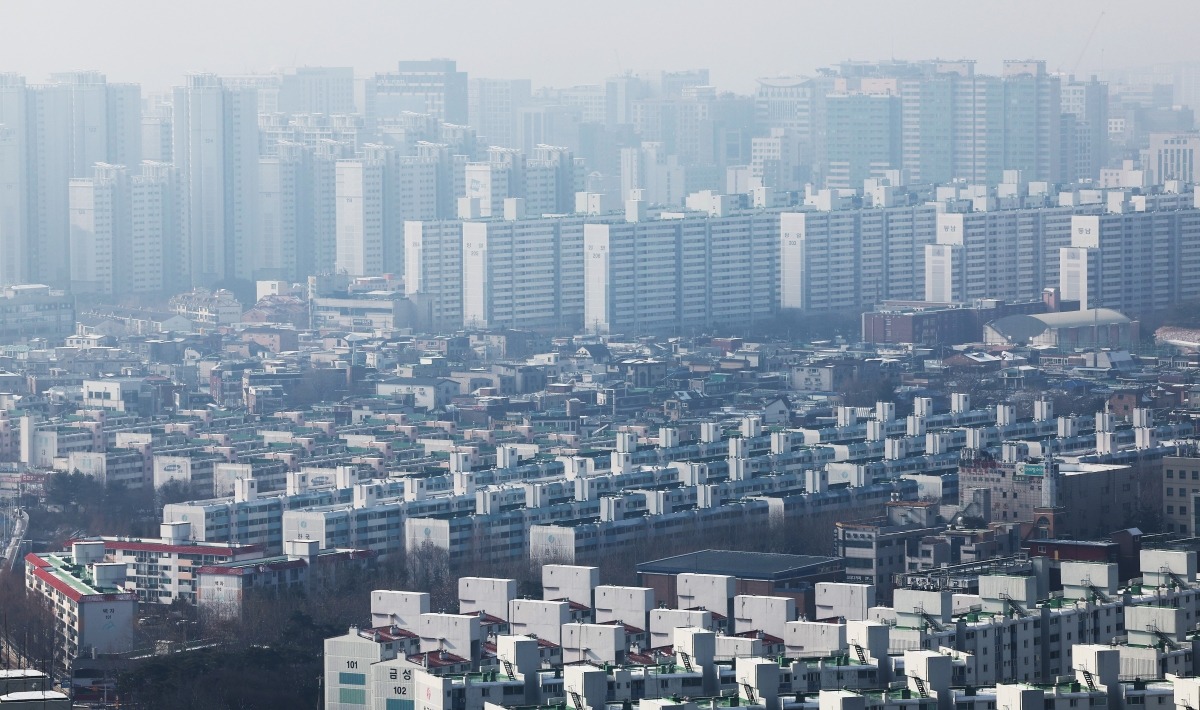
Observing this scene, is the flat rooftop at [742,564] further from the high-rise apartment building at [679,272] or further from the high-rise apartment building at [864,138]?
the high-rise apartment building at [864,138]

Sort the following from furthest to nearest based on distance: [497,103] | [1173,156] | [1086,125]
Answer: [497,103], [1086,125], [1173,156]

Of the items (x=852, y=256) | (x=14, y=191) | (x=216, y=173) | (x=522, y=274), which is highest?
(x=216, y=173)

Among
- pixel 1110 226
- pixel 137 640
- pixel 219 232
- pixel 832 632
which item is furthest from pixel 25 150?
pixel 832 632

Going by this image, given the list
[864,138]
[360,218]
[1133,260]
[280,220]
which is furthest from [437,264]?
[864,138]

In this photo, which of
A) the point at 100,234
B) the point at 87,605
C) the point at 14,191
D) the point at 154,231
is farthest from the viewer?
the point at 14,191

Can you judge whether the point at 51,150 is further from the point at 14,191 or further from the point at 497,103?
the point at 497,103

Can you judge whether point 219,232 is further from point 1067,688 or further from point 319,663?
point 1067,688

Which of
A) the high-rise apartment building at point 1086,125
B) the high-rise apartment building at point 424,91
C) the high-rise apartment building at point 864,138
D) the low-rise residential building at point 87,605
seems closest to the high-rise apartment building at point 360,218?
the high-rise apartment building at point 864,138
